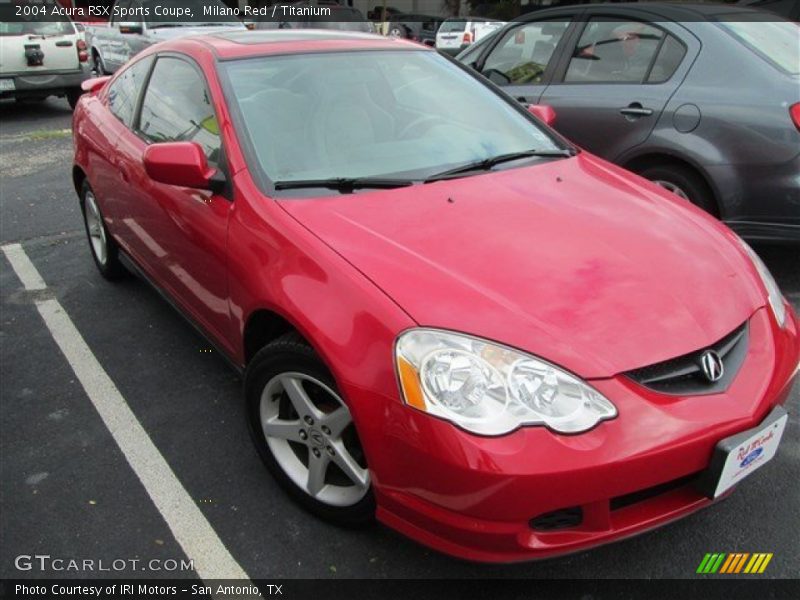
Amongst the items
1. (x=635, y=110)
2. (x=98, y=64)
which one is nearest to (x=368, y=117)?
(x=635, y=110)

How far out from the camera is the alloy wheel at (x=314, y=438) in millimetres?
2152

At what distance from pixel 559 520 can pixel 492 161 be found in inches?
59.8

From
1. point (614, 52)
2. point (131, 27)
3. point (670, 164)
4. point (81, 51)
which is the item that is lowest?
point (81, 51)

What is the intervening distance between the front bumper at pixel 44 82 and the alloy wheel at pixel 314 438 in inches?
361

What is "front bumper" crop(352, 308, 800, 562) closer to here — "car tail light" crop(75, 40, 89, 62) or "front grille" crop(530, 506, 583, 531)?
"front grille" crop(530, 506, 583, 531)

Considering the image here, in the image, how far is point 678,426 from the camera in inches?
70.1

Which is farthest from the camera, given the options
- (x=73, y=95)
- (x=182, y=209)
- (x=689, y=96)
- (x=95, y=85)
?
(x=73, y=95)

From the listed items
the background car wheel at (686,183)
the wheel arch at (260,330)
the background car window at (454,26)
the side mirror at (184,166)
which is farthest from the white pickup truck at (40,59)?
the background car window at (454,26)

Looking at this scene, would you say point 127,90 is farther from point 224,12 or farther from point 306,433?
point 224,12

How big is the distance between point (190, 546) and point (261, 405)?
516 millimetres

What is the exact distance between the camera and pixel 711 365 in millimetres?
1901

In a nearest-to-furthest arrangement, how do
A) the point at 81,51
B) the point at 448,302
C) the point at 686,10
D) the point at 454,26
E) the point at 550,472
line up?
the point at 550,472, the point at 448,302, the point at 686,10, the point at 81,51, the point at 454,26

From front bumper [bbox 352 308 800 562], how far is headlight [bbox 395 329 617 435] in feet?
0.10

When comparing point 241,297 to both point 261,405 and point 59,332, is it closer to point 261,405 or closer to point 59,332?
point 261,405
